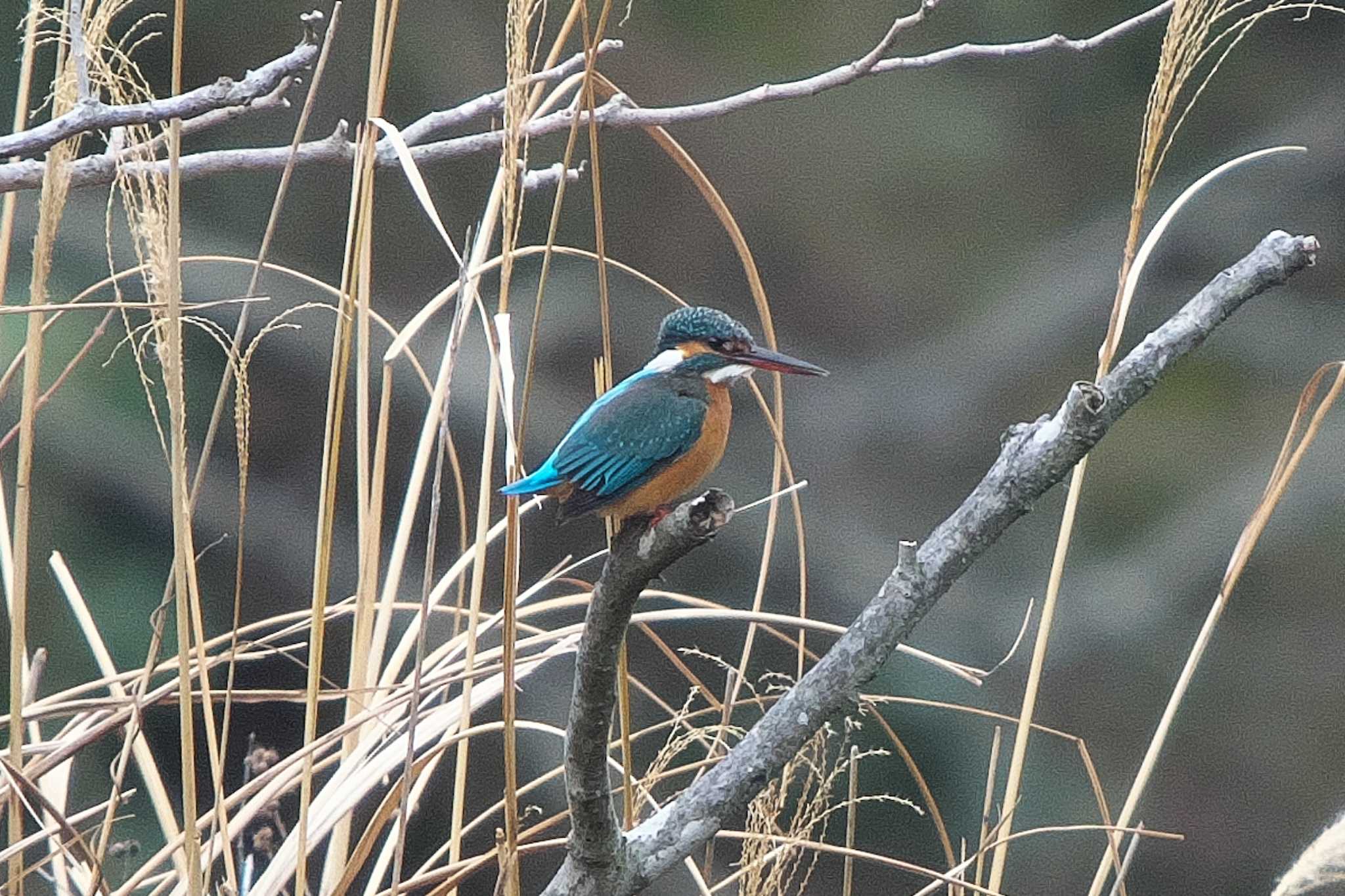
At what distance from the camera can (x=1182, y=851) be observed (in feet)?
16.7

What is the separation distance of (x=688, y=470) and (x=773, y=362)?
15 cm

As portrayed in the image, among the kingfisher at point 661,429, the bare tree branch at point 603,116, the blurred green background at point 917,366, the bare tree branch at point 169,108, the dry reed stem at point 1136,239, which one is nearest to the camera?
the bare tree branch at point 169,108

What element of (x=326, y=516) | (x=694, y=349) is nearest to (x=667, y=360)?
(x=694, y=349)

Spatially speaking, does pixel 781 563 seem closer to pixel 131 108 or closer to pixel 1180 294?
pixel 1180 294

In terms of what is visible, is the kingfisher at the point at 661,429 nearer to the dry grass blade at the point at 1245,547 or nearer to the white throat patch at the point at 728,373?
the white throat patch at the point at 728,373

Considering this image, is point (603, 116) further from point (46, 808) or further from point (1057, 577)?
point (46, 808)

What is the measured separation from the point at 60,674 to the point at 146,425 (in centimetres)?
63

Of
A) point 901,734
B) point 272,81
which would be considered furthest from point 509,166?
point 901,734

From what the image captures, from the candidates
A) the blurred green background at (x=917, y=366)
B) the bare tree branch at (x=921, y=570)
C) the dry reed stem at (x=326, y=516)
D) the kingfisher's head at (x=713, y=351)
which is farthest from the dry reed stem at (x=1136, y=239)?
the blurred green background at (x=917, y=366)

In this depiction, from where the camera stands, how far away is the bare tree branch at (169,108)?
1054mm

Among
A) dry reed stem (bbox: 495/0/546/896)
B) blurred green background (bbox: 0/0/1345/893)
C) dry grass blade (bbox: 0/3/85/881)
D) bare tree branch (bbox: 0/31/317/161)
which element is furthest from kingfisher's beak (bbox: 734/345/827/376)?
blurred green background (bbox: 0/0/1345/893)

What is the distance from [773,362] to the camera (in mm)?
1411

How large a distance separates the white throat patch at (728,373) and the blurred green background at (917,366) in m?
2.39

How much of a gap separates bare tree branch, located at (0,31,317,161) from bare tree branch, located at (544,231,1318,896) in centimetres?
41
